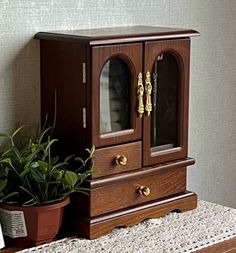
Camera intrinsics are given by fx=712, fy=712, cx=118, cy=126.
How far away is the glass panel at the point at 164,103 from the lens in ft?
5.68

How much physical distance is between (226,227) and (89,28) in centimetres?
60

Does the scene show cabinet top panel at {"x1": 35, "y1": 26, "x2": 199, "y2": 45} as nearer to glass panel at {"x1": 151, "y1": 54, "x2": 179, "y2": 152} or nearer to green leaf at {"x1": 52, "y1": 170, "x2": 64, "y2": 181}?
glass panel at {"x1": 151, "y1": 54, "x2": 179, "y2": 152}

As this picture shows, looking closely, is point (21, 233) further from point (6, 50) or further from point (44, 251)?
point (6, 50)

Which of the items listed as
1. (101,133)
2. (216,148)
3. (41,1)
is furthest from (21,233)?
(216,148)

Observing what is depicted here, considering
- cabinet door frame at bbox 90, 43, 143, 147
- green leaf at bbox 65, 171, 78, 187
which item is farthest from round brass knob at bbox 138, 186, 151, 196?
green leaf at bbox 65, 171, 78, 187

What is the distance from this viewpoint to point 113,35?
162cm

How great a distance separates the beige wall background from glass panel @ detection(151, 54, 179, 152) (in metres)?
0.21

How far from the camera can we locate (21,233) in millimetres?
1543

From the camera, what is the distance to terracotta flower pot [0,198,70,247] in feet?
4.98

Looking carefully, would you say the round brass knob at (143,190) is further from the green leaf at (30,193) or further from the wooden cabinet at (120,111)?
the green leaf at (30,193)

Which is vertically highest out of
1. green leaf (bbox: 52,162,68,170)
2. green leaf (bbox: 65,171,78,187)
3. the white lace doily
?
green leaf (bbox: 52,162,68,170)

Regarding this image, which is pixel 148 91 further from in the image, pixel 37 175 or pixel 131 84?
pixel 37 175

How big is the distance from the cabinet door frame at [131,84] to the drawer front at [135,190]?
0.10m

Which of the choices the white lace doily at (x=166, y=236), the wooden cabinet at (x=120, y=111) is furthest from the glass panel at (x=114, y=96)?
the white lace doily at (x=166, y=236)
